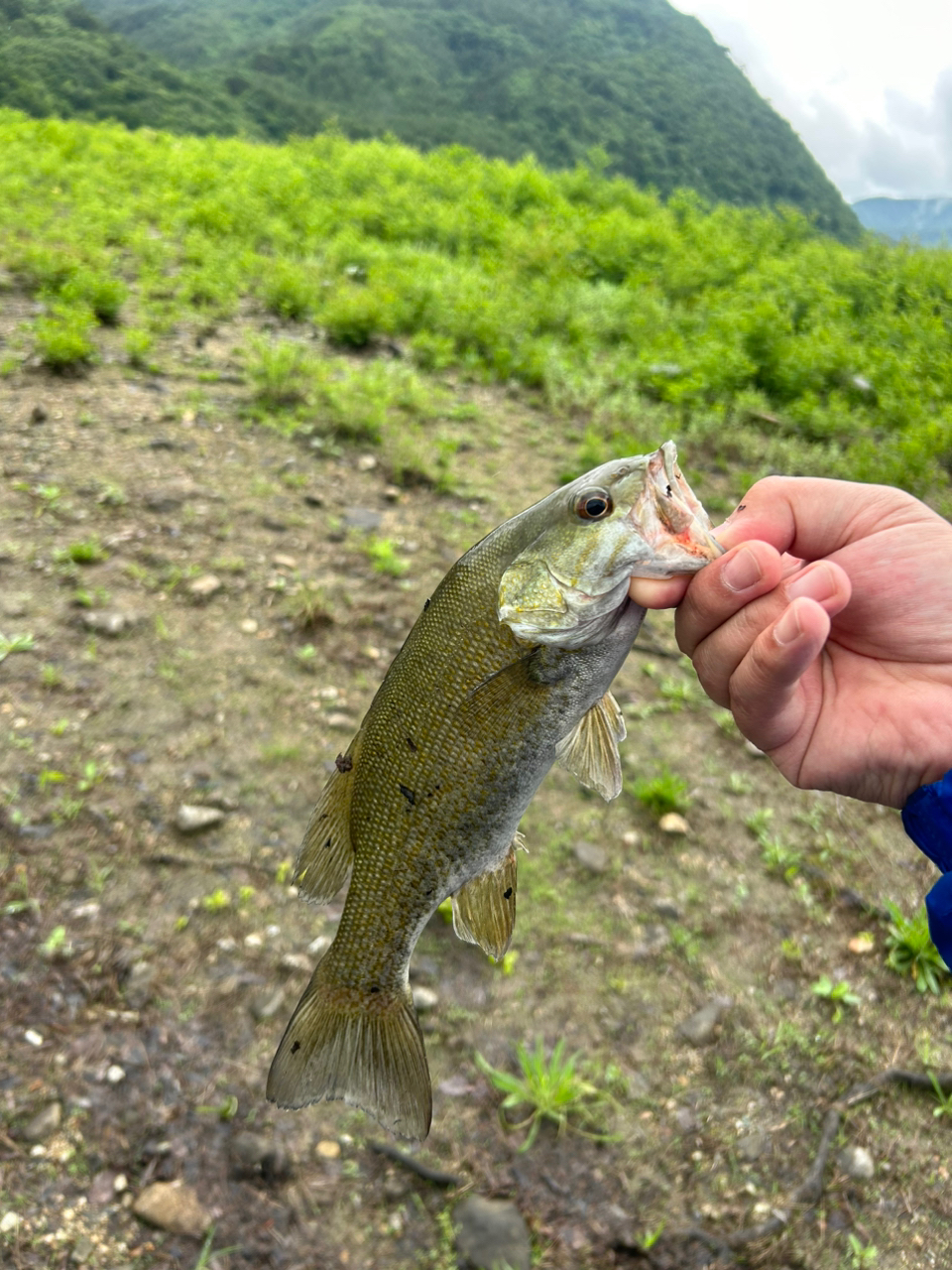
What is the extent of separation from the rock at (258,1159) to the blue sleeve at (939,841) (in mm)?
2154

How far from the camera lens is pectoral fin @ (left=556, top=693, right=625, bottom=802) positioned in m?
1.87

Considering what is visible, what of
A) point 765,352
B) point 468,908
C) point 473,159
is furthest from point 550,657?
point 473,159

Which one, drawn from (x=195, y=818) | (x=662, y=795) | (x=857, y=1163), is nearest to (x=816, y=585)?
(x=857, y=1163)

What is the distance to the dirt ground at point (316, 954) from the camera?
2.57 metres

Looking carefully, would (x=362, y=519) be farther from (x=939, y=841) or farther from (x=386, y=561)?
(x=939, y=841)

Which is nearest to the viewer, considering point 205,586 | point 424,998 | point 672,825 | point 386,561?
point 424,998

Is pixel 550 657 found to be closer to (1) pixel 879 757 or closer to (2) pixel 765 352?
(1) pixel 879 757

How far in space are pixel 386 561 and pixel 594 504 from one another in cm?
362

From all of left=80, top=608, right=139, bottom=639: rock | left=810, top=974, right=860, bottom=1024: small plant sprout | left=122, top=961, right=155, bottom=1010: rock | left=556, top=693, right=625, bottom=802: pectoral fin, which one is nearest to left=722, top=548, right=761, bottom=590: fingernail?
left=556, top=693, right=625, bottom=802: pectoral fin

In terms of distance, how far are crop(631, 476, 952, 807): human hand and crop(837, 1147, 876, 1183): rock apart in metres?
1.69

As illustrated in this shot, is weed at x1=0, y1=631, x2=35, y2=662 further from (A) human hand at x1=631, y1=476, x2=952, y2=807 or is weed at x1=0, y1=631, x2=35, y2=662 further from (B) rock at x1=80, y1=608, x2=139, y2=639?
(A) human hand at x1=631, y1=476, x2=952, y2=807

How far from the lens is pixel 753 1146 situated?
9.33ft

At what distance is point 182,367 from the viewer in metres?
6.91

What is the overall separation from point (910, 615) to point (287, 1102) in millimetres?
1832
